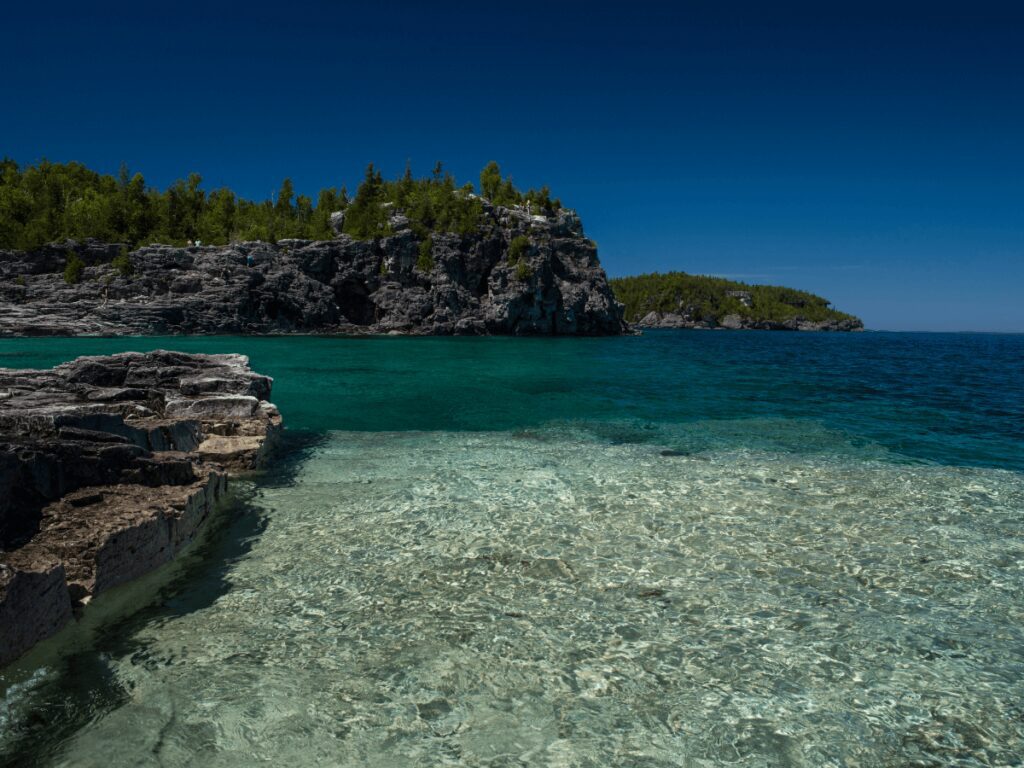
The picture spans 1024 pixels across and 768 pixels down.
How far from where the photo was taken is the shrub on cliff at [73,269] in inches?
3511

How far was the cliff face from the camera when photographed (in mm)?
84812

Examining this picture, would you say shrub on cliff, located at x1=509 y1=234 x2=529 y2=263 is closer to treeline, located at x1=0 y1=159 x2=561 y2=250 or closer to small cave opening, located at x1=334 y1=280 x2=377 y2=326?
treeline, located at x1=0 y1=159 x2=561 y2=250

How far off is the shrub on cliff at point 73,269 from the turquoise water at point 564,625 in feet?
329

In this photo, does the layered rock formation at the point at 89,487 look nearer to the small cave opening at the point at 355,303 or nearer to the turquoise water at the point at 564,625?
the turquoise water at the point at 564,625

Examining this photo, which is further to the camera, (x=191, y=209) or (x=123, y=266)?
(x=191, y=209)

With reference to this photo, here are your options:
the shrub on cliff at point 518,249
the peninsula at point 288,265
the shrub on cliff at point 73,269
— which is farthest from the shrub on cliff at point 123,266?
the shrub on cliff at point 518,249

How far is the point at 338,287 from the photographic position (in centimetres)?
10488

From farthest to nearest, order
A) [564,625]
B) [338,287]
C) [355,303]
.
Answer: [355,303] < [338,287] < [564,625]

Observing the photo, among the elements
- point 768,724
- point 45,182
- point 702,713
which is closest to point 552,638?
point 702,713

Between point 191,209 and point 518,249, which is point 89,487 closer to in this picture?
point 518,249

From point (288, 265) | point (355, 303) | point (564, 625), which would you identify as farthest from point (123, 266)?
point (564, 625)

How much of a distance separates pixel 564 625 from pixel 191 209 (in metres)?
139

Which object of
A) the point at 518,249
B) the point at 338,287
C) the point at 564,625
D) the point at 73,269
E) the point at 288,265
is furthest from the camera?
the point at 518,249

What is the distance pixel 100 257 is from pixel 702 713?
118m
